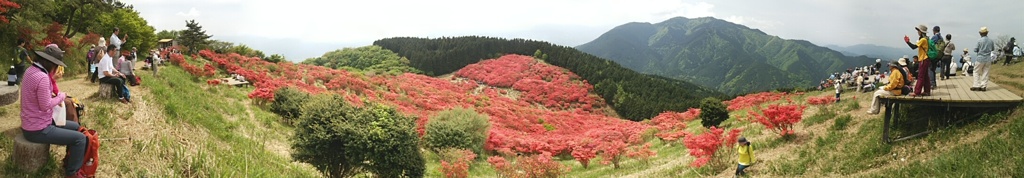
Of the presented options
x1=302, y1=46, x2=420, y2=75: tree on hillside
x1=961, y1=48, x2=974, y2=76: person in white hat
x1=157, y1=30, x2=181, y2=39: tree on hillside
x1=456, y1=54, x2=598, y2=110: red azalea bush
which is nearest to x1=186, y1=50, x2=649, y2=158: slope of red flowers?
x1=456, y1=54, x2=598, y2=110: red azalea bush

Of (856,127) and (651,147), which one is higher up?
(856,127)

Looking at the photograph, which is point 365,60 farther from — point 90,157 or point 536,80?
point 90,157

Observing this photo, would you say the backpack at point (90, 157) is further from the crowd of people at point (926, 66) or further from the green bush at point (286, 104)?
the crowd of people at point (926, 66)

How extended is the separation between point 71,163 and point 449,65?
70.4 meters

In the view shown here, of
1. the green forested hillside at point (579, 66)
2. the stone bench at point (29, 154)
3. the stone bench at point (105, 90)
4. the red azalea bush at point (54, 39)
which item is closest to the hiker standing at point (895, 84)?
the stone bench at point (29, 154)

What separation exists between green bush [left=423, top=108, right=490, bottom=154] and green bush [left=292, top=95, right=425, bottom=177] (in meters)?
7.82

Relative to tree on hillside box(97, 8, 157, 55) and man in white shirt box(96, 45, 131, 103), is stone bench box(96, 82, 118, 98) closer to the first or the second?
man in white shirt box(96, 45, 131, 103)

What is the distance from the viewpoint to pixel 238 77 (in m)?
21.2

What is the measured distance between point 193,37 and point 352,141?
24.4 m

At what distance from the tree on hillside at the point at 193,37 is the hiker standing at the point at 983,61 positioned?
1345 inches

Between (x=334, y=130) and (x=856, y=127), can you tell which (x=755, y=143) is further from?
(x=334, y=130)

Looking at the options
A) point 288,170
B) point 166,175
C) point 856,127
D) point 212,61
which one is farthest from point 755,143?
point 212,61

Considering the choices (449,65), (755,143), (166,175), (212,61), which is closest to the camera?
(166,175)

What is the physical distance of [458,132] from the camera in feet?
62.9
